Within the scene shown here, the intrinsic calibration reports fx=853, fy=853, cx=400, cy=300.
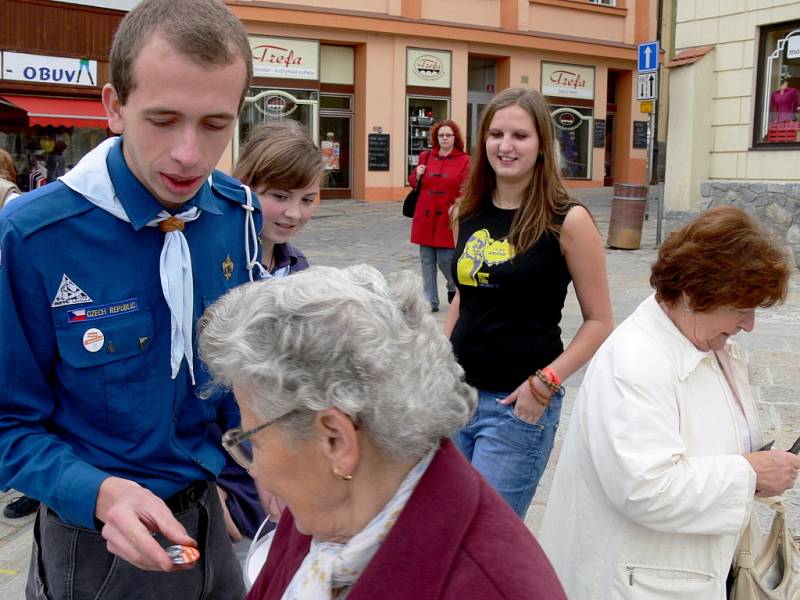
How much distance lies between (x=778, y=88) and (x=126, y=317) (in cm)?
1231

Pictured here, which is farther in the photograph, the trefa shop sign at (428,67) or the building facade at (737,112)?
the trefa shop sign at (428,67)

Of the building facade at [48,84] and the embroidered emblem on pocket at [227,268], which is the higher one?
the building facade at [48,84]

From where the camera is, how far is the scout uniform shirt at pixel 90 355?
166 centimetres

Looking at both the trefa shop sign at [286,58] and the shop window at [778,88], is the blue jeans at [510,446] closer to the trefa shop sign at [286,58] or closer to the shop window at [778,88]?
the shop window at [778,88]

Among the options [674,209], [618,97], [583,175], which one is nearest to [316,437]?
[674,209]

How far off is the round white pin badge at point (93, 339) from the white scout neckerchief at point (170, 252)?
0.15m

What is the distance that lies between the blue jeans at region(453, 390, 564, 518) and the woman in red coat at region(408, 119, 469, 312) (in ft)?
17.9

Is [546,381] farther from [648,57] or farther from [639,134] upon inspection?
[639,134]

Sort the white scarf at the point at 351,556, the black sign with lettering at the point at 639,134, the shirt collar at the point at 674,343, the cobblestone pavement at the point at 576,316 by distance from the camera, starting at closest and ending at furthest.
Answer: the white scarf at the point at 351,556
the shirt collar at the point at 674,343
the cobblestone pavement at the point at 576,316
the black sign with lettering at the point at 639,134

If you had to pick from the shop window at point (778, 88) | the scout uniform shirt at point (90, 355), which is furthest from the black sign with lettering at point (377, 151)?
the scout uniform shirt at point (90, 355)

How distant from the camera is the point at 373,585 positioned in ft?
4.23

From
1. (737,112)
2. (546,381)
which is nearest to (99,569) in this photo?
(546,381)

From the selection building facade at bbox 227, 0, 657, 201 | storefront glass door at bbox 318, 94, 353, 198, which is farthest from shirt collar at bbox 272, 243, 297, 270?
storefront glass door at bbox 318, 94, 353, 198

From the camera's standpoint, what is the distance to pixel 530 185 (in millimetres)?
3201
